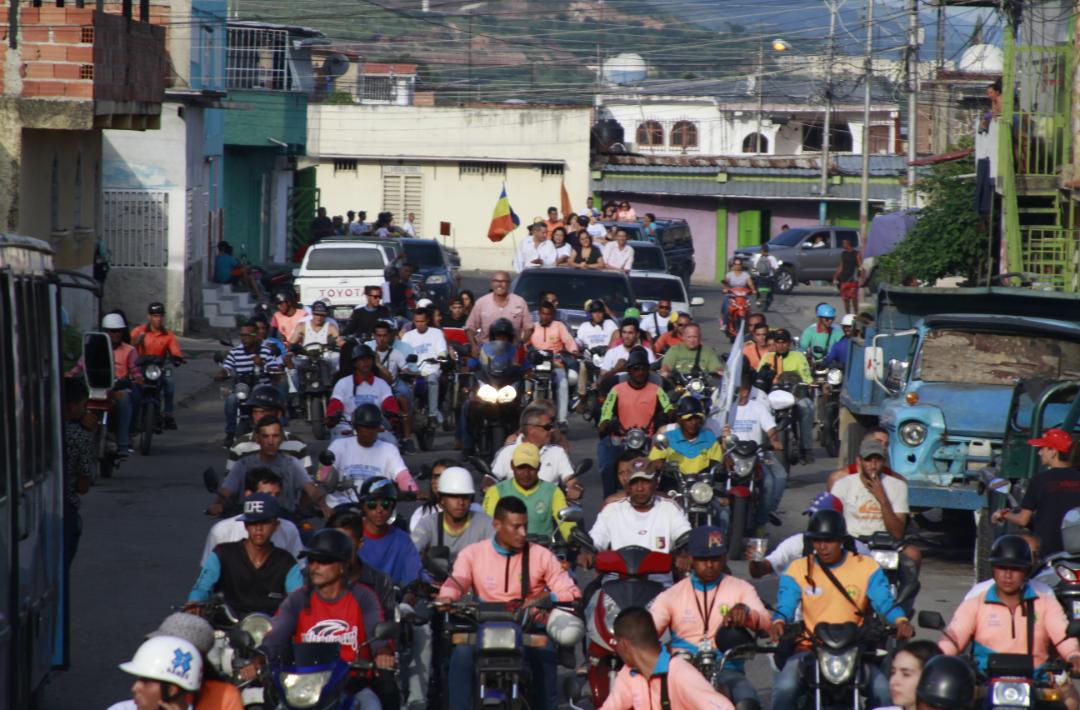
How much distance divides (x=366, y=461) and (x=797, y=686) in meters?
4.59

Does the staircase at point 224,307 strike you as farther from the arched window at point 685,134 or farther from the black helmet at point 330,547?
the arched window at point 685,134

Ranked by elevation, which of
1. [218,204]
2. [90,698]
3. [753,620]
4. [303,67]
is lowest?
[90,698]

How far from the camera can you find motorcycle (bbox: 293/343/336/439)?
21.9 meters

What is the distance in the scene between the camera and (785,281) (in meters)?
53.1

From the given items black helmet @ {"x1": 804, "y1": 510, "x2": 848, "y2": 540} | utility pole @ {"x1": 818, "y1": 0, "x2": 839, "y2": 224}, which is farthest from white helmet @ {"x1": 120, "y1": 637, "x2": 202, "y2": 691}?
utility pole @ {"x1": 818, "y1": 0, "x2": 839, "y2": 224}

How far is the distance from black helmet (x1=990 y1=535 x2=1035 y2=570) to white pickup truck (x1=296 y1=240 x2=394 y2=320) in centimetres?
2299

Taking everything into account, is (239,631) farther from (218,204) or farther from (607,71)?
(607,71)

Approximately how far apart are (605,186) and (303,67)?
12.9m

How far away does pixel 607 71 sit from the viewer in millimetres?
127125

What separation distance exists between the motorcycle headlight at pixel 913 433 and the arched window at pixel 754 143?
238 feet

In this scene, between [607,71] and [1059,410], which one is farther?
[607,71]

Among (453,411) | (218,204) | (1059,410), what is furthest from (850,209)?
(1059,410)

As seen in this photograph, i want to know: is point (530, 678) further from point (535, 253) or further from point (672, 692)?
point (535, 253)

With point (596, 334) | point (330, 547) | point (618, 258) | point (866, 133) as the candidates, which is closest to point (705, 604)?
point (330, 547)
